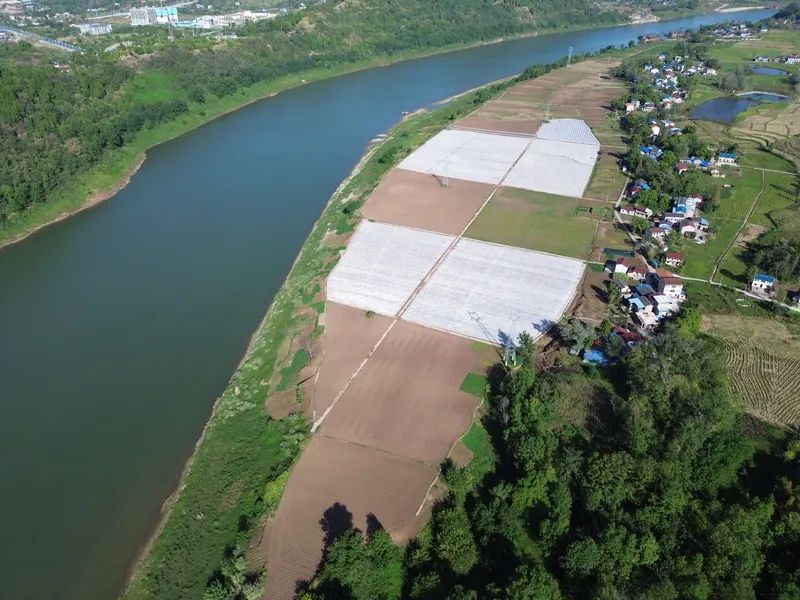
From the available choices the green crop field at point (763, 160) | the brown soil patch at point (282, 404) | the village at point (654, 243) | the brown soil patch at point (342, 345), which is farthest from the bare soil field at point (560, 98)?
the brown soil patch at point (282, 404)

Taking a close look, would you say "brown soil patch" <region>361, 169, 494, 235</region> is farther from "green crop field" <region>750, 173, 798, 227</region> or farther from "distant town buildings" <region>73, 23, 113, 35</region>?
"distant town buildings" <region>73, 23, 113, 35</region>

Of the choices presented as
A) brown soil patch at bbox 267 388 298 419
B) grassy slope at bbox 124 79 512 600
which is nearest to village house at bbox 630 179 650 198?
grassy slope at bbox 124 79 512 600

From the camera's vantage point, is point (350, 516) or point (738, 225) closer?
point (350, 516)

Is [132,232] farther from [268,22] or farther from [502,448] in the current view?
[268,22]

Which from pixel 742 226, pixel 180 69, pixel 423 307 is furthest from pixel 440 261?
pixel 180 69

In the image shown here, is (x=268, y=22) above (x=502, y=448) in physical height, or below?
above

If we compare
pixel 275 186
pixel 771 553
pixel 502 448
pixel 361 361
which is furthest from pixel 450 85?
pixel 771 553

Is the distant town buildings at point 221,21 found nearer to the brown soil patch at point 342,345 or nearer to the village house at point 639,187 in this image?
the village house at point 639,187

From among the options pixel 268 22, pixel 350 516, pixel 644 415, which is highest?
pixel 268 22
